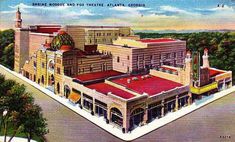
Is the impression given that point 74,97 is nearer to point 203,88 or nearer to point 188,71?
point 188,71

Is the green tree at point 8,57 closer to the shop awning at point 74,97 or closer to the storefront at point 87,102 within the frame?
the shop awning at point 74,97

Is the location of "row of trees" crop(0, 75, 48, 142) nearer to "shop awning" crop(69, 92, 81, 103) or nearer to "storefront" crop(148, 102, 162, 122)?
"shop awning" crop(69, 92, 81, 103)

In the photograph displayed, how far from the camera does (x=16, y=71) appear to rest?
2.85 m

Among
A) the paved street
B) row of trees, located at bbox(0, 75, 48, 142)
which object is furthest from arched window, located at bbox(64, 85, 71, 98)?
row of trees, located at bbox(0, 75, 48, 142)

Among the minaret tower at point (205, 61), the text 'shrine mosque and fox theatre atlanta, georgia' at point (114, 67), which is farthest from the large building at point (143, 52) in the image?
the minaret tower at point (205, 61)

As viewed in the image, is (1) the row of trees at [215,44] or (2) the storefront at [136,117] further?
(1) the row of trees at [215,44]

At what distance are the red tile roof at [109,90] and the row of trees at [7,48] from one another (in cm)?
75

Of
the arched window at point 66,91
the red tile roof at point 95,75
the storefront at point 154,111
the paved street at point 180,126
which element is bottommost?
the paved street at point 180,126

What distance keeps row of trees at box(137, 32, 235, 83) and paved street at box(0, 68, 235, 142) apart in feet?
1.12

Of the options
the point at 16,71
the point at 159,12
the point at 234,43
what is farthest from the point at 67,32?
the point at 234,43

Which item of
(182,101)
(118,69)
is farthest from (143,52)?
(182,101)

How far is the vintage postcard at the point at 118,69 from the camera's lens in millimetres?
2619

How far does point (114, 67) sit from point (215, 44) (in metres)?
0.88

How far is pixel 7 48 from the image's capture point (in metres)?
2.79
